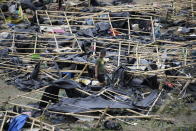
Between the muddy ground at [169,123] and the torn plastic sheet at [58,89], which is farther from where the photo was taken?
the torn plastic sheet at [58,89]

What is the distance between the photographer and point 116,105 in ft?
31.8

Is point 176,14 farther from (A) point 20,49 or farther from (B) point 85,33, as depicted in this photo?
(A) point 20,49

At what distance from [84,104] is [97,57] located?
328 centimetres

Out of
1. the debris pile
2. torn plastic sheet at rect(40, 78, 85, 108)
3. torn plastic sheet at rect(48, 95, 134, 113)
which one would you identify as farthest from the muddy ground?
torn plastic sheet at rect(40, 78, 85, 108)

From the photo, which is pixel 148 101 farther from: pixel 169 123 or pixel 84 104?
pixel 84 104

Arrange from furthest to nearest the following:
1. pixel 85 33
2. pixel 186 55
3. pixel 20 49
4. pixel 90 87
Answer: pixel 85 33, pixel 20 49, pixel 186 55, pixel 90 87

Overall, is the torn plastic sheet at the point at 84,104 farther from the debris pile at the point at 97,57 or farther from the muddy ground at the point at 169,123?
the muddy ground at the point at 169,123

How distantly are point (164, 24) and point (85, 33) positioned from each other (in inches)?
149

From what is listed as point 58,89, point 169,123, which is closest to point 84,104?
point 58,89

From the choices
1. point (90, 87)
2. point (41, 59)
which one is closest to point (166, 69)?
point (90, 87)

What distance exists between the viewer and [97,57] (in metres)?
12.8

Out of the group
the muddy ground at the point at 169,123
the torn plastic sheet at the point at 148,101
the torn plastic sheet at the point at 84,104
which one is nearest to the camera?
the muddy ground at the point at 169,123

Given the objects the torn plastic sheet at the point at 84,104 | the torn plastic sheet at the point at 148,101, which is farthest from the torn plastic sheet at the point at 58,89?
the torn plastic sheet at the point at 148,101

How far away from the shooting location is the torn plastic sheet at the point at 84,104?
9470 millimetres
